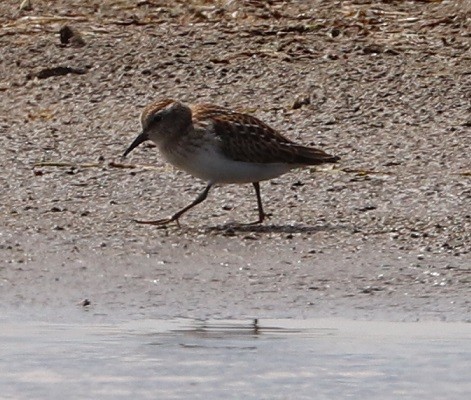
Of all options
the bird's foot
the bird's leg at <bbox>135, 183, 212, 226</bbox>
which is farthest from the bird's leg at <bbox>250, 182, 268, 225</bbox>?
the bird's foot

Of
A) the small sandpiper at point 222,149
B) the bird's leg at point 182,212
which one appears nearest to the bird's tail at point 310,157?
the small sandpiper at point 222,149

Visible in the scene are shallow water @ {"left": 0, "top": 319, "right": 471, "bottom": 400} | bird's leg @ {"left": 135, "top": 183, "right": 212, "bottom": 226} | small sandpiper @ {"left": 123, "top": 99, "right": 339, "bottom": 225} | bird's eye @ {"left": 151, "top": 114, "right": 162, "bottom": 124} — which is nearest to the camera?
shallow water @ {"left": 0, "top": 319, "right": 471, "bottom": 400}

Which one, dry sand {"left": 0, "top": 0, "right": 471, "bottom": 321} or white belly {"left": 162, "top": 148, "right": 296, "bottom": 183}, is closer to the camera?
dry sand {"left": 0, "top": 0, "right": 471, "bottom": 321}

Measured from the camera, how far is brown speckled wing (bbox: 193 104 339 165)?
1073cm

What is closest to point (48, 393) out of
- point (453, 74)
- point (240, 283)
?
point (240, 283)

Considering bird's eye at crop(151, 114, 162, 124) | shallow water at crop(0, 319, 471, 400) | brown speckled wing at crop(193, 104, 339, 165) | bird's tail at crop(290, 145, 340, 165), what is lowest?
shallow water at crop(0, 319, 471, 400)

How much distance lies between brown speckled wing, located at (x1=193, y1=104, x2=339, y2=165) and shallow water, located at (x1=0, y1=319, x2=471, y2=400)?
2.21 m

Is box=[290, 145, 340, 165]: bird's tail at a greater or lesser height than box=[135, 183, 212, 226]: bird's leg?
greater

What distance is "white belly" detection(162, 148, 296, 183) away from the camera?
10.6 meters

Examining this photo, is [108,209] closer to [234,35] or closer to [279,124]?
[279,124]

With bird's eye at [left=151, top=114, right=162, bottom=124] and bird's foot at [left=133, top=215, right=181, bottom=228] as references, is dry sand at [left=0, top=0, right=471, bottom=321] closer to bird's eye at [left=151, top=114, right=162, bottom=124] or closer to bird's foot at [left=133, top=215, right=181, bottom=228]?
bird's foot at [left=133, top=215, right=181, bottom=228]

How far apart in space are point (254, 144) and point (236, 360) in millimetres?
2938

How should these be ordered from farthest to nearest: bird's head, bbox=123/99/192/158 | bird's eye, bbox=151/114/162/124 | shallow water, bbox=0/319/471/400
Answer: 1. bird's eye, bbox=151/114/162/124
2. bird's head, bbox=123/99/192/158
3. shallow water, bbox=0/319/471/400

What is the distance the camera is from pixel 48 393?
24.9 ft
